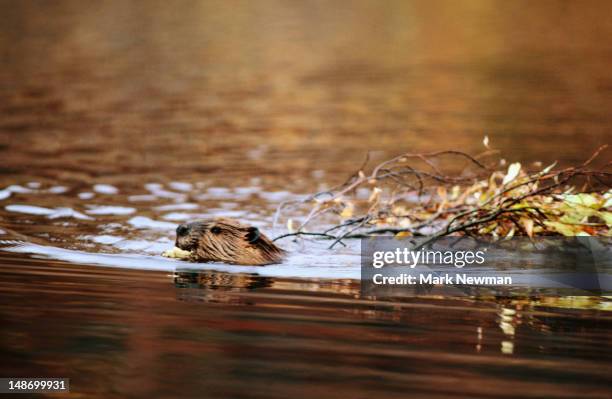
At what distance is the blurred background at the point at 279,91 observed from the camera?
13039 millimetres

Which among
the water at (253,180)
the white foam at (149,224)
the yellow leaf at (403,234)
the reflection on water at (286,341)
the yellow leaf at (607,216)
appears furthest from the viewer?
the white foam at (149,224)

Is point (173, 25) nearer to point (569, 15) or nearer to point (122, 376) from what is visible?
point (569, 15)

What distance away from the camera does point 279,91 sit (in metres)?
19.7

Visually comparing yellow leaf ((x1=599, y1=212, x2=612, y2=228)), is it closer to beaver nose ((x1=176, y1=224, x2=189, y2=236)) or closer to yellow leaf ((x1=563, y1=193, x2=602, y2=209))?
yellow leaf ((x1=563, y1=193, x2=602, y2=209))

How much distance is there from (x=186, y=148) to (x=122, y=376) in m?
9.81

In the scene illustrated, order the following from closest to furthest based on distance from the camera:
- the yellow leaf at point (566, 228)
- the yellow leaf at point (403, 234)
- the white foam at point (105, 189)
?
1. the yellow leaf at point (566, 228)
2. the yellow leaf at point (403, 234)
3. the white foam at point (105, 189)

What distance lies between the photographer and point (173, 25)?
33375mm

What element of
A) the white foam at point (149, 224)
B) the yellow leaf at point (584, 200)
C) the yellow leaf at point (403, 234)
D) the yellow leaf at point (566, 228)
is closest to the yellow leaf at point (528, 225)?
the yellow leaf at point (566, 228)

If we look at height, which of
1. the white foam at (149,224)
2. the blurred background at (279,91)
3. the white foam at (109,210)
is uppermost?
the blurred background at (279,91)

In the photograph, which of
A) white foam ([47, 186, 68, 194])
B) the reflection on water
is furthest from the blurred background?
the reflection on water

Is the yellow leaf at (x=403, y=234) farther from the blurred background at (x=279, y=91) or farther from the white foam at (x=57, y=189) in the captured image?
the white foam at (x=57, y=189)

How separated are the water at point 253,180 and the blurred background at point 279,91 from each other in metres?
0.08

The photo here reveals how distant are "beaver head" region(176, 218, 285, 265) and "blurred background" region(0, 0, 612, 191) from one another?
161 inches

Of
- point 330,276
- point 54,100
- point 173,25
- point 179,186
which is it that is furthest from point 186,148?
point 173,25
